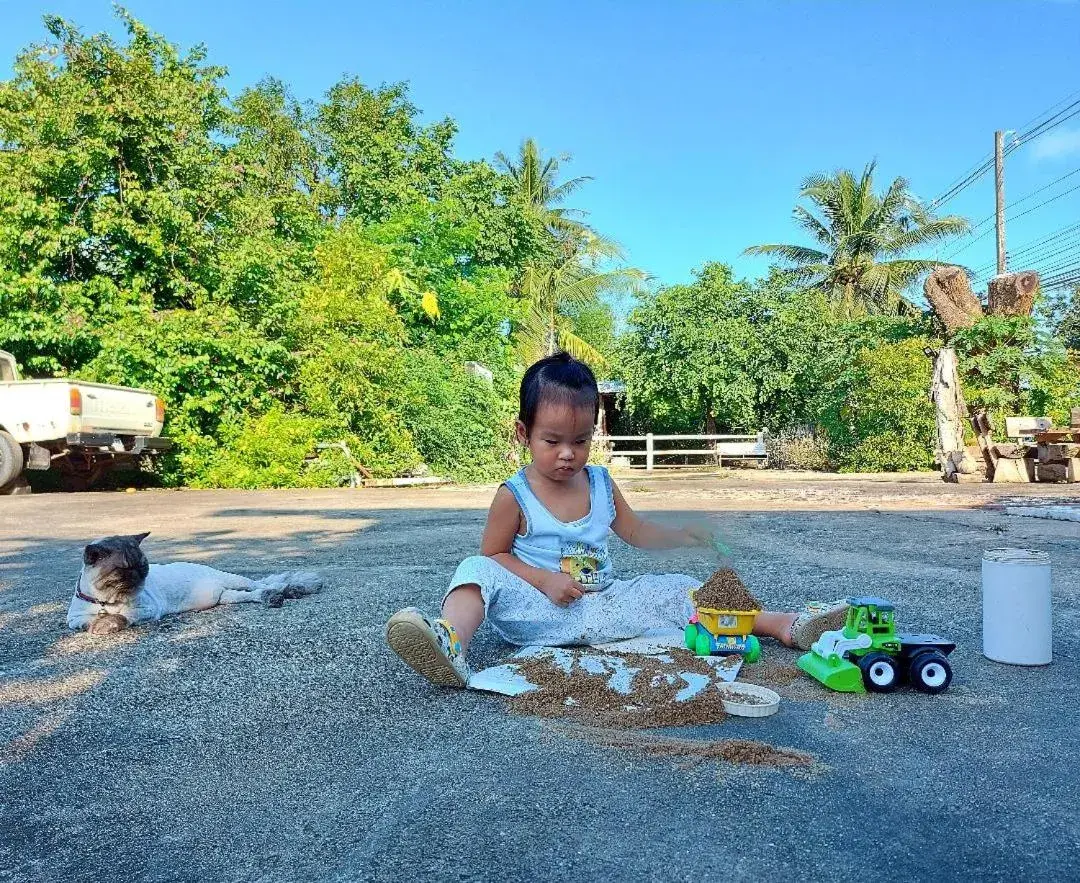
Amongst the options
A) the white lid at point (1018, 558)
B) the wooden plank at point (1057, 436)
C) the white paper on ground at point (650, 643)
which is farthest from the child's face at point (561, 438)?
the wooden plank at point (1057, 436)

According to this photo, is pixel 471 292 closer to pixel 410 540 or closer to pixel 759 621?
pixel 410 540

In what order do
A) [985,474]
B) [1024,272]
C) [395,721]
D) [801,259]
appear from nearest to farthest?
[395,721]
[985,474]
[1024,272]
[801,259]

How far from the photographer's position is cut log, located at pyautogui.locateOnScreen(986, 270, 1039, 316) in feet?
49.2

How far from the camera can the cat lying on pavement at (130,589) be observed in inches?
134

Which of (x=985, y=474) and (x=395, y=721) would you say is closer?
(x=395, y=721)

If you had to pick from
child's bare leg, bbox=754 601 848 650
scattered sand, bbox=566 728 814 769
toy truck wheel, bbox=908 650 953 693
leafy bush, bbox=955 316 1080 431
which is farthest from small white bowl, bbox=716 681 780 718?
leafy bush, bbox=955 316 1080 431

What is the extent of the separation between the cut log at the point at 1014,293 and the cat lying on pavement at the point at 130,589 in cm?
1528

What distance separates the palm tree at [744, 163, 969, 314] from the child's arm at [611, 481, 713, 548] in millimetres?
27976

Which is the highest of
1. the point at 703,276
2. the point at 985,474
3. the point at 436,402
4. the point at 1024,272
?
the point at 703,276

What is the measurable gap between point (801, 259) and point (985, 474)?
18.0 m

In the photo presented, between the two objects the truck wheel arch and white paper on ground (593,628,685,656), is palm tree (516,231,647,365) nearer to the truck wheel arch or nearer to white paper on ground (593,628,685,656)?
the truck wheel arch

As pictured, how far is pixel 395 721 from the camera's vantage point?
7.49 feet

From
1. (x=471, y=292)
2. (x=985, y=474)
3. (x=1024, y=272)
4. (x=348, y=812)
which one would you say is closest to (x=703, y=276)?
(x=471, y=292)

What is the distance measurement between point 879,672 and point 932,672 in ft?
0.48
